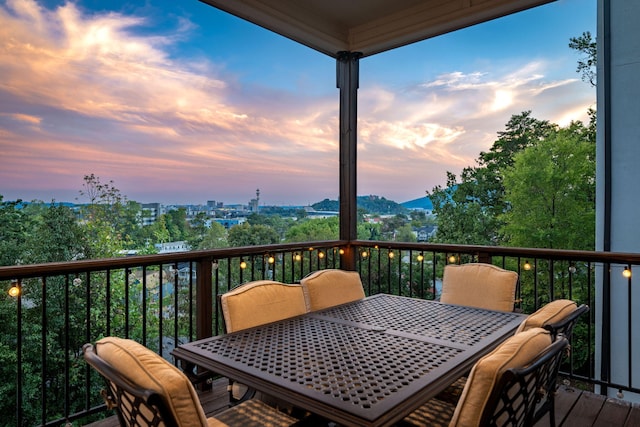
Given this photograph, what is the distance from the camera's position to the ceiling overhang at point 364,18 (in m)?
3.63

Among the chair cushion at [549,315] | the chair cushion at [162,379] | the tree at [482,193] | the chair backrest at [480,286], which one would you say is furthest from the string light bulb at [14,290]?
the tree at [482,193]

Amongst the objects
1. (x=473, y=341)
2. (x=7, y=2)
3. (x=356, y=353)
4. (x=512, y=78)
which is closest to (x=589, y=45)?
(x=512, y=78)

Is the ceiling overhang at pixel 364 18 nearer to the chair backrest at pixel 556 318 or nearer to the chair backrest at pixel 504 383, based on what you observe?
the chair backrest at pixel 556 318

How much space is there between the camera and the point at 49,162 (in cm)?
492

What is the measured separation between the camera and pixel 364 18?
4.24 m

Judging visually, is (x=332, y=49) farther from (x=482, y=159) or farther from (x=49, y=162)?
(x=49, y=162)

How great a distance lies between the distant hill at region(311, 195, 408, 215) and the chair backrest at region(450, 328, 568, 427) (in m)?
3.66

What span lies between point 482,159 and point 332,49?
3084mm

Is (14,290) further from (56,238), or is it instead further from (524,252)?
(56,238)

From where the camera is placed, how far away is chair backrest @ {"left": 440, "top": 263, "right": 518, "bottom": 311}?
2547 mm

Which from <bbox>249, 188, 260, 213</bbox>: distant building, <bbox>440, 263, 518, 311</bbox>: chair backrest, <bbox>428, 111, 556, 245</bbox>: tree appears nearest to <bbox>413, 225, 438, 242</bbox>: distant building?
<bbox>428, 111, 556, 245</bbox>: tree

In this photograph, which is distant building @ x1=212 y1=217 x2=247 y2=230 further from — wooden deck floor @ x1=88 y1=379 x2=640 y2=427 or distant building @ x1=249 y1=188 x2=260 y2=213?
wooden deck floor @ x1=88 y1=379 x2=640 y2=427

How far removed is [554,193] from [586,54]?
7.35 feet

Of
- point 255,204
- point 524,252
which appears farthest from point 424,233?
point 255,204
